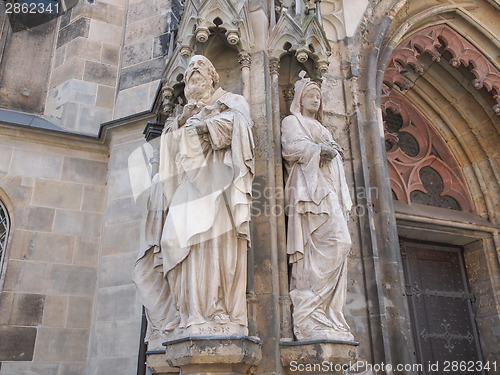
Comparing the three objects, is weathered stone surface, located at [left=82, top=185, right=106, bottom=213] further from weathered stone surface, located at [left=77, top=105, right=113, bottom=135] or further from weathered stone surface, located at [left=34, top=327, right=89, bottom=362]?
weathered stone surface, located at [left=34, top=327, right=89, bottom=362]

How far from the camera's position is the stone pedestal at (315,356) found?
3.50m

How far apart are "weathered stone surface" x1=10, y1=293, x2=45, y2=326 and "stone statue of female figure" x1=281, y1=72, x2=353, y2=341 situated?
3.14 m

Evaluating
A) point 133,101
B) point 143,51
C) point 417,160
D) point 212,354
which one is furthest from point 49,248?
point 417,160

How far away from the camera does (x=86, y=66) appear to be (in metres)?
6.86

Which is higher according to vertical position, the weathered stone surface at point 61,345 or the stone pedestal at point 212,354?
the weathered stone surface at point 61,345

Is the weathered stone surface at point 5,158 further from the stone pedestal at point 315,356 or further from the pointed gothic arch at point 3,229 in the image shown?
the stone pedestal at point 315,356

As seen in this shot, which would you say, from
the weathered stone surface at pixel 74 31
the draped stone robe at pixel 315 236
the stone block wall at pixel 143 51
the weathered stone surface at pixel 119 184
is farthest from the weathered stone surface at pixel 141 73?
the draped stone robe at pixel 315 236

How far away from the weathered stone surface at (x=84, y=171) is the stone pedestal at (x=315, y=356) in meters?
3.64

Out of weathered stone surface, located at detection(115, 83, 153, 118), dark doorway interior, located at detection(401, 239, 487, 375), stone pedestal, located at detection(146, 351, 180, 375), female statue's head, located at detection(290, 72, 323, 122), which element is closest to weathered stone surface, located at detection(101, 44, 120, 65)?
weathered stone surface, located at detection(115, 83, 153, 118)

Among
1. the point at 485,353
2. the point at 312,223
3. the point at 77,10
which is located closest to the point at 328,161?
the point at 312,223

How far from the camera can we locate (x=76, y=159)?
6277 millimetres

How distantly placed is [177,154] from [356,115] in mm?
2365

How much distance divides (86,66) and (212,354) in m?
4.97

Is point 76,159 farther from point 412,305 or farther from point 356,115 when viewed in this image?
point 412,305
